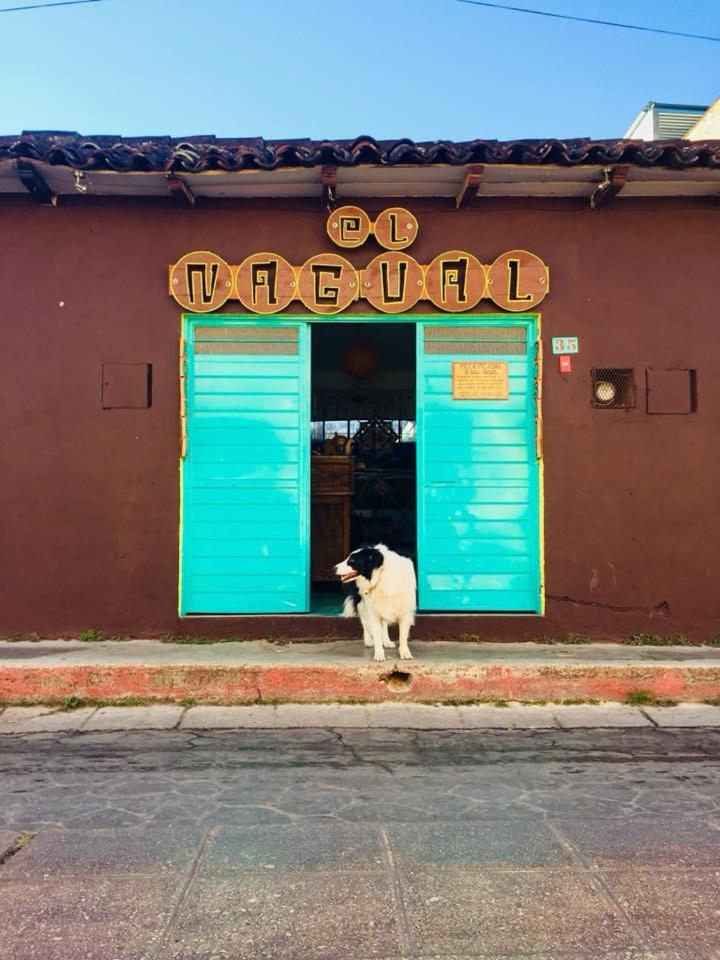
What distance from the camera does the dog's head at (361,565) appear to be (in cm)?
577

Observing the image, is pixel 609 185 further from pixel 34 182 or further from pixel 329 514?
pixel 34 182

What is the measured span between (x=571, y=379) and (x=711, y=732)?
123 inches

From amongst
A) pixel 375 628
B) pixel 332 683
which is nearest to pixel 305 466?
pixel 375 628

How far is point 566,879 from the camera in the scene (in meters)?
2.89

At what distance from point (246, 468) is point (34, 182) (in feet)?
9.74

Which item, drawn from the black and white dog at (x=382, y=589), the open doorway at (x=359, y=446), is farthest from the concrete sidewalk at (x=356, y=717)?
the open doorway at (x=359, y=446)

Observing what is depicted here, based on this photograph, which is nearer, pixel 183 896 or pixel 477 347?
pixel 183 896

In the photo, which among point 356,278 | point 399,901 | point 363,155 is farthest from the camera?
point 356,278

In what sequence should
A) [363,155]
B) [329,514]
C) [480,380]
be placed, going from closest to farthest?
[363,155]
[480,380]
[329,514]

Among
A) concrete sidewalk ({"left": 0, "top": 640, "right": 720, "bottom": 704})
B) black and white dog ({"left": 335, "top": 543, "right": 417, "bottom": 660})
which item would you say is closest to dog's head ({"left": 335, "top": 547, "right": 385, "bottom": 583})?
black and white dog ({"left": 335, "top": 543, "right": 417, "bottom": 660})

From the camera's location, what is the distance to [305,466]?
259 inches

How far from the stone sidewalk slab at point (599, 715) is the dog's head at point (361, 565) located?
171 cm

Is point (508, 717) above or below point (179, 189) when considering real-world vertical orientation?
below

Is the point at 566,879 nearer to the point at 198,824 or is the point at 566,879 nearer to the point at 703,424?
the point at 198,824
